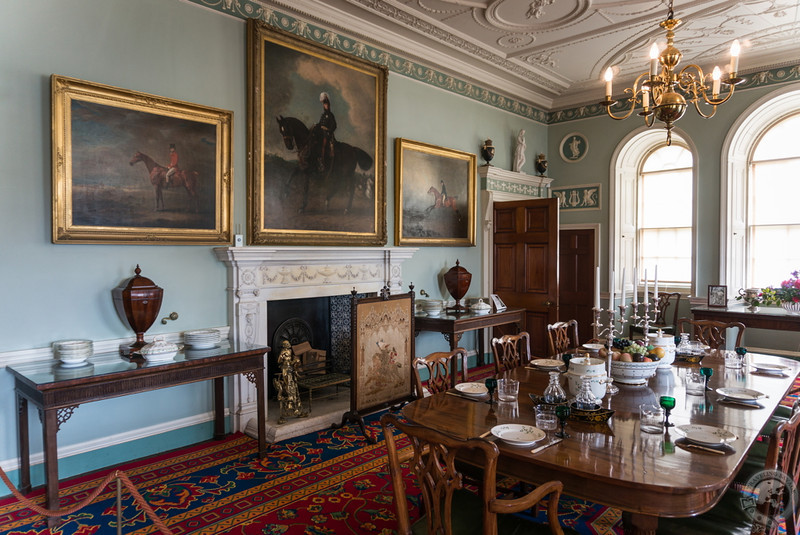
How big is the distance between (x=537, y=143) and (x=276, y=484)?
6.56 metres

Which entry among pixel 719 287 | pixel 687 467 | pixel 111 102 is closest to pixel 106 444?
pixel 111 102

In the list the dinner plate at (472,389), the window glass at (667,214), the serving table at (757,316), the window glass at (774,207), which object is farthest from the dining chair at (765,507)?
the window glass at (667,214)

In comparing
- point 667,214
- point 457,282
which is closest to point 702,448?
point 457,282

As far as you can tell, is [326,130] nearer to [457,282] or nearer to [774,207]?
[457,282]

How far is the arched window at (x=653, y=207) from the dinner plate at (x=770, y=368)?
4171 millimetres

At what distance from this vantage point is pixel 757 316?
5.77 m

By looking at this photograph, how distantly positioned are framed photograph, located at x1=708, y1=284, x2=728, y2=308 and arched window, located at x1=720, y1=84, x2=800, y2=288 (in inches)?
20.4

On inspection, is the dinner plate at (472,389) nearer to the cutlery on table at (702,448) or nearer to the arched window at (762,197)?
the cutlery on table at (702,448)

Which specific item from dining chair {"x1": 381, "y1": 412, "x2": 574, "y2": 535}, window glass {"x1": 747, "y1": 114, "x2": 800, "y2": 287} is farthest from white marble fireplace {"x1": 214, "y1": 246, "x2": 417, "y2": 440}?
window glass {"x1": 747, "y1": 114, "x2": 800, "y2": 287}

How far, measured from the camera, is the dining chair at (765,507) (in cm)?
186

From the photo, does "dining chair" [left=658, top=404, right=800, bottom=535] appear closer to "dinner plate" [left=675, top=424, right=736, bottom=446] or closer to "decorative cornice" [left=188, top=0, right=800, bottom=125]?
"dinner plate" [left=675, top=424, right=736, bottom=446]

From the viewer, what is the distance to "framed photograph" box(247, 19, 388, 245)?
4.45m

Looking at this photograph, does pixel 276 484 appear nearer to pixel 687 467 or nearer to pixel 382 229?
pixel 687 467

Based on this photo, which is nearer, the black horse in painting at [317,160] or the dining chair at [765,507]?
the dining chair at [765,507]
